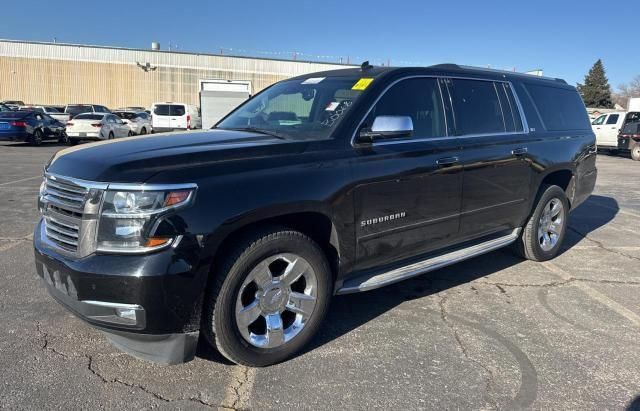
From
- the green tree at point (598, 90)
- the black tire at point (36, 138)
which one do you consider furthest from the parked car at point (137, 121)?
the green tree at point (598, 90)

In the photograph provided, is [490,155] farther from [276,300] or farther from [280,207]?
[276,300]

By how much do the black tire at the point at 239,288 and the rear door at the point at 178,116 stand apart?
75.8 feet

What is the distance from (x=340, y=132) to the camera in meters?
3.46

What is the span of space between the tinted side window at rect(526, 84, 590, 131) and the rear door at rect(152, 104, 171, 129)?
2206 cm

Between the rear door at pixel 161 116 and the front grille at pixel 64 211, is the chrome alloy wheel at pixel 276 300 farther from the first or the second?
the rear door at pixel 161 116

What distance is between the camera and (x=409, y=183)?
374 cm


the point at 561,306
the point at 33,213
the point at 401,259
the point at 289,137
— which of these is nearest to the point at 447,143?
the point at 401,259

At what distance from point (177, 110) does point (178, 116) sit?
436mm

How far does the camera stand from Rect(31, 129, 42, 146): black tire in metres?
20.8

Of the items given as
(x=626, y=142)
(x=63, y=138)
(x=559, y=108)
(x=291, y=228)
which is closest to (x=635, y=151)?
(x=626, y=142)

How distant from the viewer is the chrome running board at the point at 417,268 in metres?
3.54

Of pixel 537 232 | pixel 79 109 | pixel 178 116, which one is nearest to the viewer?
pixel 537 232

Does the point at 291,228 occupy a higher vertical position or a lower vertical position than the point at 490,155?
lower

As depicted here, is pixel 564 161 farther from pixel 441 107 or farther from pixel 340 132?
pixel 340 132
